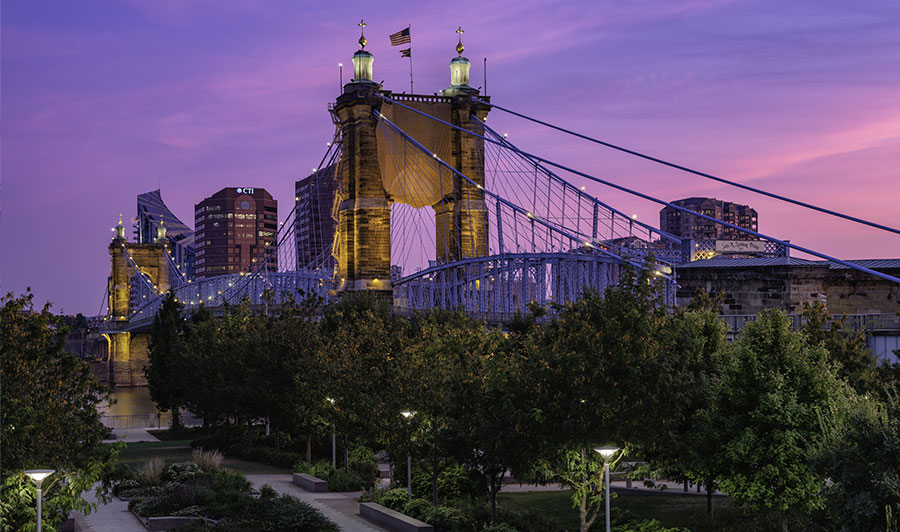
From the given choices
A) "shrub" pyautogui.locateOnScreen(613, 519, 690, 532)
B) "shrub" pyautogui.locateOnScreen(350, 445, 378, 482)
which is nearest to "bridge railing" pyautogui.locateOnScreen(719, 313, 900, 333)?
"shrub" pyautogui.locateOnScreen(350, 445, 378, 482)

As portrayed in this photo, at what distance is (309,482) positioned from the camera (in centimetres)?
3638

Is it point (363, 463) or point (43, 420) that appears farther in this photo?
point (363, 463)

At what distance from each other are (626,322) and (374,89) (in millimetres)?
52959

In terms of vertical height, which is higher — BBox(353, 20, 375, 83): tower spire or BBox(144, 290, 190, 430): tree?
BBox(353, 20, 375, 83): tower spire

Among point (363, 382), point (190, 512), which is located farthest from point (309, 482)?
point (190, 512)

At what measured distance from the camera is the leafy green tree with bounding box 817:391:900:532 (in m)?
16.0

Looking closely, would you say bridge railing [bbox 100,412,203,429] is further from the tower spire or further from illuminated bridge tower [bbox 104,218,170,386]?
illuminated bridge tower [bbox 104,218,170,386]

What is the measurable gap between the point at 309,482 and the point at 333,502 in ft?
10.5

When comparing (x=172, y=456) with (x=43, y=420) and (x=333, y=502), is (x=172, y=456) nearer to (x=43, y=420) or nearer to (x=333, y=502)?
(x=333, y=502)

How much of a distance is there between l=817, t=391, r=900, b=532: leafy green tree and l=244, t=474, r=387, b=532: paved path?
571 inches

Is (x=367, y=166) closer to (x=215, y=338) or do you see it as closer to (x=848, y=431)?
(x=215, y=338)

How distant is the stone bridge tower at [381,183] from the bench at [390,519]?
1551 inches

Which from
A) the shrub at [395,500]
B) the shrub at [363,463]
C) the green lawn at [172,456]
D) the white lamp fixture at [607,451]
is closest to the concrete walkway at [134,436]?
the green lawn at [172,456]

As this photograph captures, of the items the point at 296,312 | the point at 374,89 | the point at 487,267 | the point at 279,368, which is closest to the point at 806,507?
the point at 279,368
